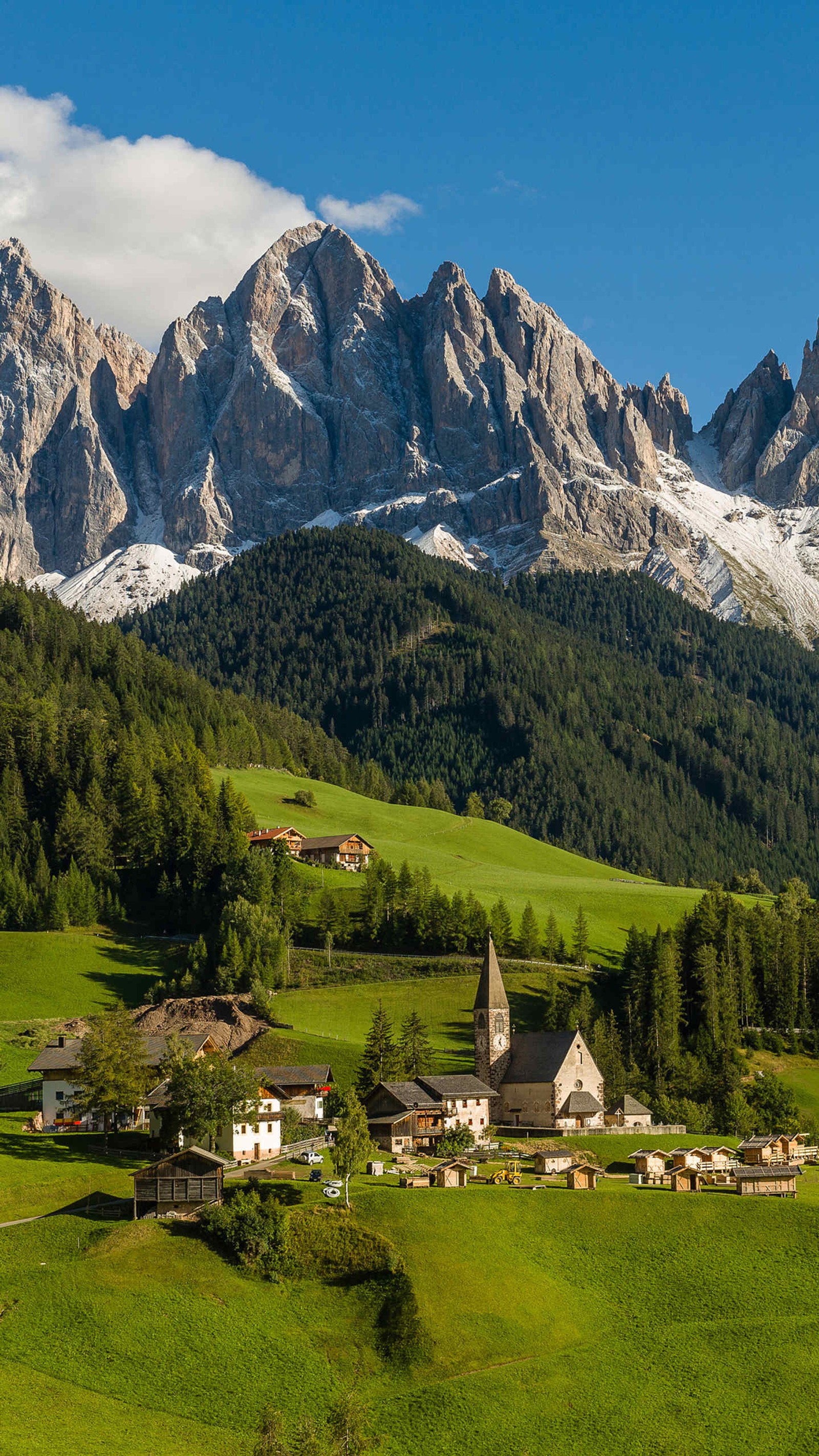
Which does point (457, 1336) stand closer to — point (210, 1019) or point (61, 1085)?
point (61, 1085)

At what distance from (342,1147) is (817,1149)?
129ft

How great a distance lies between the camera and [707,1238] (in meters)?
71.8

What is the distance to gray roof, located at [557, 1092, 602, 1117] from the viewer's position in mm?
101062

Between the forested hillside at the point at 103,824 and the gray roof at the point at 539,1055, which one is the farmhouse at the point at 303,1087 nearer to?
the gray roof at the point at 539,1055

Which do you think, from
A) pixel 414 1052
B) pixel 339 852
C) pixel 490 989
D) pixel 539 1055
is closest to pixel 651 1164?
pixel 539 1055

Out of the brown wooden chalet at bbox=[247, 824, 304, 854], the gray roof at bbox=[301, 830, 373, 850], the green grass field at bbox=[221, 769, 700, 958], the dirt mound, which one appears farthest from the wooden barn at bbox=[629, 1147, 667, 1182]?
the gray roof at bbox=[301, 830, 373, 850]

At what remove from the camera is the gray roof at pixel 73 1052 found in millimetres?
95938

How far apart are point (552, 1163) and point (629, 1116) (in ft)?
65.8

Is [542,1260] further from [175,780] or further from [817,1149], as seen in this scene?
[175,780]

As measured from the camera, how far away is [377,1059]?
106m

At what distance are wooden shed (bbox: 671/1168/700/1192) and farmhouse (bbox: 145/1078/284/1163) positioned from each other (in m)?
23.6

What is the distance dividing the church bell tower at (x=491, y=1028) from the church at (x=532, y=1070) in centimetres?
4

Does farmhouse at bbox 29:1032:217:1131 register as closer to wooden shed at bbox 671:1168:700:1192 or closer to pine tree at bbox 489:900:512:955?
wooden shed at bbox 671:1168:700:1192

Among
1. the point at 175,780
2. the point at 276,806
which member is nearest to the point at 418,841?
the point at 276,806
